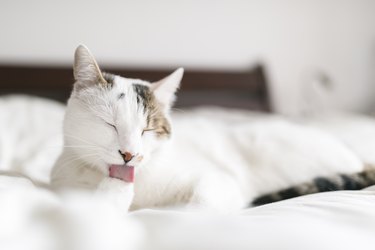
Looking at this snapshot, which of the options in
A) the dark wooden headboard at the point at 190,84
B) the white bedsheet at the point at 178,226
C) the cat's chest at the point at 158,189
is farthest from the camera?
the dark wooden headboard at the point at 190,84

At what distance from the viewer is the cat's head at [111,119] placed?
650 mm

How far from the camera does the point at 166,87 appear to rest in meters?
0.81

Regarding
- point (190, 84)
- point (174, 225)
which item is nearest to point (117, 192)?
point (174, 225)

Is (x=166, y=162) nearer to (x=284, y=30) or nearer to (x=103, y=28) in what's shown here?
(x=103, y=28)

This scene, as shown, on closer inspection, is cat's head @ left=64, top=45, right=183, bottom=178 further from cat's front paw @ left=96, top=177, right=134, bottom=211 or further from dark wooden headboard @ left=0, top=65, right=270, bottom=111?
dark wooden headboard @ left=0, top=65, right=270, bottom=111

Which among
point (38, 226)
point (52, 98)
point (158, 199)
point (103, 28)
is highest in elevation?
point (103, 28)

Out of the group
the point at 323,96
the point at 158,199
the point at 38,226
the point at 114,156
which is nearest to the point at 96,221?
the point at 38,226

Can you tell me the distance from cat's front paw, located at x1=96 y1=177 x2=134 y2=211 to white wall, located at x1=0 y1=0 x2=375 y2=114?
1482 mm

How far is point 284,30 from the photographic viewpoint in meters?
2.67

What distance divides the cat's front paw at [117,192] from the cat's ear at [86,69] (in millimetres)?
212

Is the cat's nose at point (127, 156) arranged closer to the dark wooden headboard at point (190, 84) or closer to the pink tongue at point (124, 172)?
the pink tongue at point (124, 172)

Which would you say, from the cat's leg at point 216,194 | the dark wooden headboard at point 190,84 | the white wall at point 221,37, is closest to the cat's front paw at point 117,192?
the cat's leg at point 216,194

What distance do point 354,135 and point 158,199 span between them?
0.91m

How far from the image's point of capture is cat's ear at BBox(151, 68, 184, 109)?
79cm
